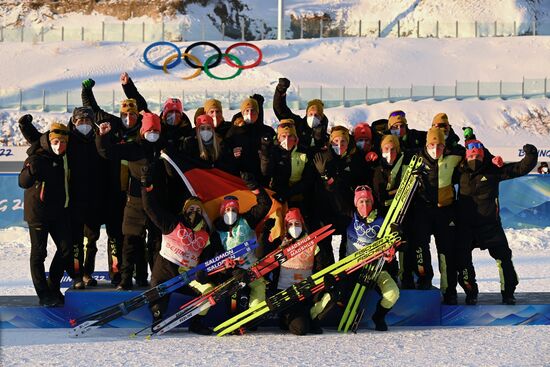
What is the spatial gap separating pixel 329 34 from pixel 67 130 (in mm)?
45228

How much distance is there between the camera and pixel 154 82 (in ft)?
137

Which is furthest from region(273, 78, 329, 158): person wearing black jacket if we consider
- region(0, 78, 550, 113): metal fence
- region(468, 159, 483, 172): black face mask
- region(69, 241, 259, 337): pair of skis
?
region(0, 78, 550, 113): metal fence

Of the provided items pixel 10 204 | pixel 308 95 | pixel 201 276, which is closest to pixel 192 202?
pixel 201 276

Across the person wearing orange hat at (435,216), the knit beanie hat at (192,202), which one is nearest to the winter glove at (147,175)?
the knit beanie hat at (192,202)

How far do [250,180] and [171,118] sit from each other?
1193mm

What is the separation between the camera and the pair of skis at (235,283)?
7.49 meters

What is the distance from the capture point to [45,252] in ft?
25.8

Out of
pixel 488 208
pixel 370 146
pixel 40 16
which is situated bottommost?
pixel 488 208

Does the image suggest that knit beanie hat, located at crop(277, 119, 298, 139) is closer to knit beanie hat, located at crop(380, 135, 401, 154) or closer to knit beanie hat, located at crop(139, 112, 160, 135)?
knit beanie hat, located at crop(380, 135, 401, 154)

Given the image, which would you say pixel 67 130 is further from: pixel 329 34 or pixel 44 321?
pixel 329 34

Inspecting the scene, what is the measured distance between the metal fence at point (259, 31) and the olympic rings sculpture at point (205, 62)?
263 centimetres

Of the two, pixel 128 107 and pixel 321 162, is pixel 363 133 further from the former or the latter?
pixel 128 107

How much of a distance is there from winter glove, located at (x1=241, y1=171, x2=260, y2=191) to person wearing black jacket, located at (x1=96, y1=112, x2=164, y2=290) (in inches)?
30.6

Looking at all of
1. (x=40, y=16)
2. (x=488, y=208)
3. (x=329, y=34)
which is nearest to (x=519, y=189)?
(x=488, y=208)
